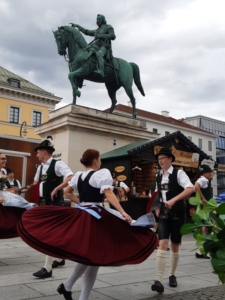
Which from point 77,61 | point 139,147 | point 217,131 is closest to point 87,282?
point 139,147

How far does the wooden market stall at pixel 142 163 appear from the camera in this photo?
13375 mm

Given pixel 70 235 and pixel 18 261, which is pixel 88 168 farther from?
pixel 18 261

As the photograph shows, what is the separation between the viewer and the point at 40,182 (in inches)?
235

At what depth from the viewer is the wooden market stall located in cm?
1338

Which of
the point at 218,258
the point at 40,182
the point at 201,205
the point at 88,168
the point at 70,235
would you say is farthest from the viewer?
the point at 40,182

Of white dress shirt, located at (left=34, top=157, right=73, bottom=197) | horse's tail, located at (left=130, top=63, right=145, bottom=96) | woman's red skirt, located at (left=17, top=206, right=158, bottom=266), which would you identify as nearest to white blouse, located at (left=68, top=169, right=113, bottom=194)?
woman's red skirt, located at (left=17, top=206, right=158, bottom=266)

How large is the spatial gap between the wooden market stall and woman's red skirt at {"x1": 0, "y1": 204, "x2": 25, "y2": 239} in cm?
723

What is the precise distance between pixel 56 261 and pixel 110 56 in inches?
421

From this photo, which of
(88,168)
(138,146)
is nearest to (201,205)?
(88,168)

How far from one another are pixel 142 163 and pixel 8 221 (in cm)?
942

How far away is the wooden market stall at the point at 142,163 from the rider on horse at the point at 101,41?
336 centimetres

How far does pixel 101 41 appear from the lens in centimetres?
1458

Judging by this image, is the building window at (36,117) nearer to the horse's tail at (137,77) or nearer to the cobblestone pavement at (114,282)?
the horse's tail at (137,77)

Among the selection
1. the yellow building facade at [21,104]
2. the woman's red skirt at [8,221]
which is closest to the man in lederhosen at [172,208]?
the woman's red skirt at [8,221]
